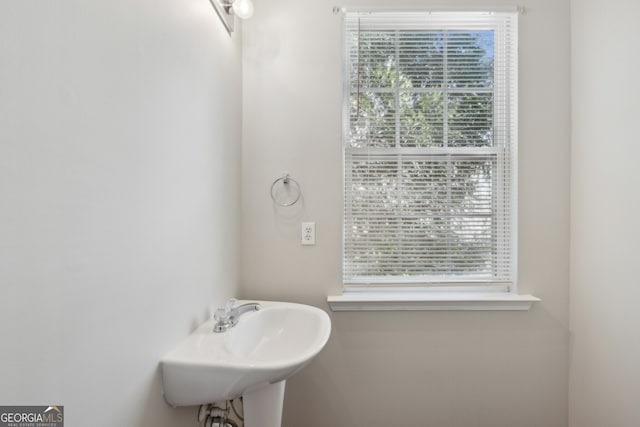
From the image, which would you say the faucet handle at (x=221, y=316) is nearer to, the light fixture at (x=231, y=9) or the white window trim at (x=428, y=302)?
the white window trim at (x=428, y=302)

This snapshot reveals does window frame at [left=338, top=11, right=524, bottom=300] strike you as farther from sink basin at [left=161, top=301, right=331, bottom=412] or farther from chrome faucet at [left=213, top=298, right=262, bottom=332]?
chrome faucet at [left=213, top=298, right=262, bottom=332]

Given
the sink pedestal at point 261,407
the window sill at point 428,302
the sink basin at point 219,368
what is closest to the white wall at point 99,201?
the sink basin at point 219,368

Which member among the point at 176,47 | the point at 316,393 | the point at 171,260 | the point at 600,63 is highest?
the point at 600,63

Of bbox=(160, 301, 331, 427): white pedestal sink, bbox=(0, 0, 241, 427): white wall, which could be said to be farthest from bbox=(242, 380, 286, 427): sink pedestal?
bbox=(0, 0, 241, 427): white wall

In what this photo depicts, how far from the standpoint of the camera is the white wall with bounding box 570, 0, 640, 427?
3.86 ft

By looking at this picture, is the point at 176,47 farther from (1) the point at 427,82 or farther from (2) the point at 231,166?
(1) the point at 427,82

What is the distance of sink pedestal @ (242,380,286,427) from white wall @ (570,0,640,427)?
1.39m

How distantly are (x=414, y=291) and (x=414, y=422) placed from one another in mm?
637

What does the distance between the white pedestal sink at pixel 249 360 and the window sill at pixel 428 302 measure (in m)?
0.25

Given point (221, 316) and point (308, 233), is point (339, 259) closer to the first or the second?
point (308, 233)

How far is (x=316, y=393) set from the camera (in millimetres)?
1485

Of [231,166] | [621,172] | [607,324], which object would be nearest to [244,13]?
[231,166]

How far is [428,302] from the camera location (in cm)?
147

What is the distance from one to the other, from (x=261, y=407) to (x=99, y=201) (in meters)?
0.84
